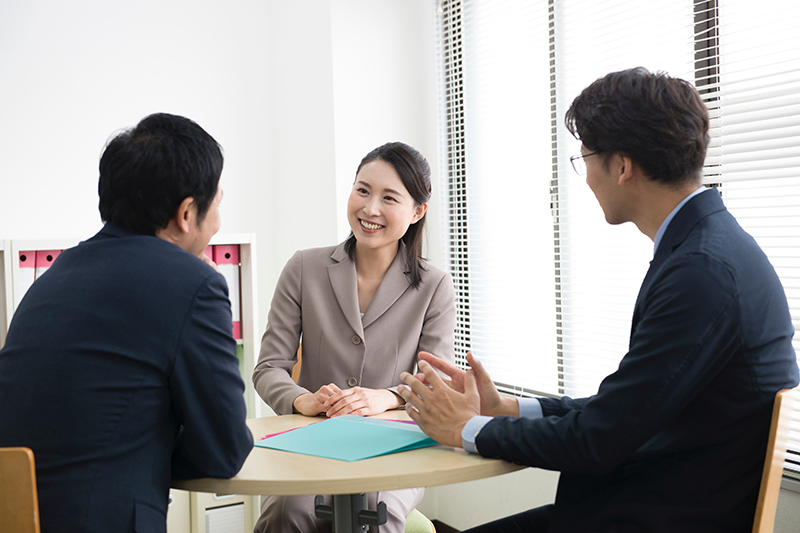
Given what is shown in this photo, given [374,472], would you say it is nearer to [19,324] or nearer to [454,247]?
[19,324]

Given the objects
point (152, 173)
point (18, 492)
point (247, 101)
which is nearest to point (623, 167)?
point (152, 173)

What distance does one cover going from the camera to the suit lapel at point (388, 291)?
2.06 meters

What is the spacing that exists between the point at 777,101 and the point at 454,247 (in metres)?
1.68

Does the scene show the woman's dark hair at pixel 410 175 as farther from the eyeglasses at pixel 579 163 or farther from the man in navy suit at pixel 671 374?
the man in navy suit at pixel 671 374

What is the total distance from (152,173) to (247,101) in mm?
2444

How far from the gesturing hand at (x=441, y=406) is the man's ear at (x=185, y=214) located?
0.53 m

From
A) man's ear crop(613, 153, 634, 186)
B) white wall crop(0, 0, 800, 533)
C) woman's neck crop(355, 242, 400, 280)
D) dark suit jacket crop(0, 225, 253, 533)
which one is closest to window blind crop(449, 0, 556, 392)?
white wall crop(0, 0, 800, 533)

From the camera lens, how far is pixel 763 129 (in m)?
2.03

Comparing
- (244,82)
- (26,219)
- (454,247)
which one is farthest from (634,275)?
(26,219)

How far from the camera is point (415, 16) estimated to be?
3404mm

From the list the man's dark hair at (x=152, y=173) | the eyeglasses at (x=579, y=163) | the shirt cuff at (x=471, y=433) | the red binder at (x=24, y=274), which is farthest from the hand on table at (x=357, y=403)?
the red binder at (x=24, y=274)

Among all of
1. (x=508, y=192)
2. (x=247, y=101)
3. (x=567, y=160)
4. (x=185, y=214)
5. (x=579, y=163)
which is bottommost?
(x=185, y=214)

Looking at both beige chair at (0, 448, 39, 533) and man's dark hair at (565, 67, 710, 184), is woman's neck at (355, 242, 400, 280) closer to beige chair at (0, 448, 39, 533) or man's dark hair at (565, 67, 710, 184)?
man's dark hair at (565, 67, 710, 184)

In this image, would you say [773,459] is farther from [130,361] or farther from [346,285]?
[346,285]
